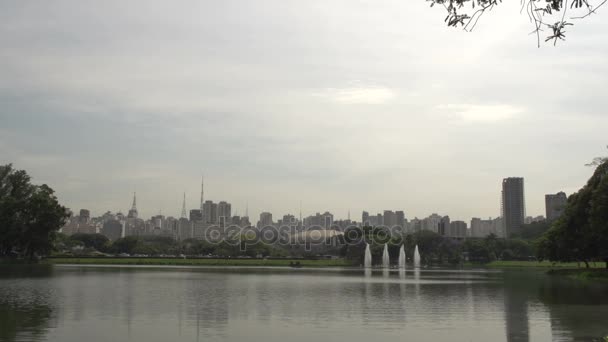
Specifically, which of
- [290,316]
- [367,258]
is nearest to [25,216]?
[367,258]

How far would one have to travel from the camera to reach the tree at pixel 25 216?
243 feet

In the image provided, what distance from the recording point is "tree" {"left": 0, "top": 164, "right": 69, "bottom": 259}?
74062 millimetres

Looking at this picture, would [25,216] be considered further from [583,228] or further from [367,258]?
[583,228]

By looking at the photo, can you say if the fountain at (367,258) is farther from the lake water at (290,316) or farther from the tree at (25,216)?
the lake water at (290,316)

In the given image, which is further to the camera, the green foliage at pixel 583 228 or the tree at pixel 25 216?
the tree at pixel 25 216

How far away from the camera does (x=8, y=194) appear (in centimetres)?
7850

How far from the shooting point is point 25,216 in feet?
247

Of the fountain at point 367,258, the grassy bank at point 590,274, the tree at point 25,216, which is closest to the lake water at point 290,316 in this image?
the grassy bank at point 590,274

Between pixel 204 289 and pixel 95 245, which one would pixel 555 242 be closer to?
pixel 204 289

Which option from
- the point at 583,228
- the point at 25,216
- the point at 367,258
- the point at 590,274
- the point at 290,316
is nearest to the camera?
the point at 290,316

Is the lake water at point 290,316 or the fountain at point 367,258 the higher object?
the lake water at point 290,316

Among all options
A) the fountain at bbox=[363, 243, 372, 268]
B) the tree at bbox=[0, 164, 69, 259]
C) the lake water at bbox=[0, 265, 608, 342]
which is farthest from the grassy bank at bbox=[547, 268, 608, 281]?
the tree at bbox=[0, 164, 69, 259]

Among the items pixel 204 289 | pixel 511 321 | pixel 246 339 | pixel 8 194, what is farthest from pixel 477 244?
pixel 246 339

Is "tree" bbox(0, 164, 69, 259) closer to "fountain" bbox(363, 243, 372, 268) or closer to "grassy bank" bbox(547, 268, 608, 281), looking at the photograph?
"fountain" bbox(363, 243, 372, 268)
